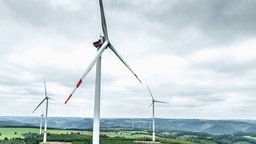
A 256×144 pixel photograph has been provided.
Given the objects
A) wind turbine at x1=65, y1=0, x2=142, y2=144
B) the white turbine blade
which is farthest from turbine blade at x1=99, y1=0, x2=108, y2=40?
the white turbine blade

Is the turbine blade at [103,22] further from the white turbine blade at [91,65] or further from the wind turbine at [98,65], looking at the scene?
the white turbine blade at [91,65]

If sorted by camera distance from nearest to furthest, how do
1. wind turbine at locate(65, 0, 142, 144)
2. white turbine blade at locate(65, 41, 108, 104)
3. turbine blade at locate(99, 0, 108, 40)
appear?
1. white turbine blade at locate(65, 41, 108, 104)
2. wind turbine at locate(65, 0, 142, 144)
3. turbine blade at locate(99, 0, 108, 40)

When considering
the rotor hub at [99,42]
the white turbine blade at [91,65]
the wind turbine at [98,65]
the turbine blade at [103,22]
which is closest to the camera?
the white turbine blade at [91,65]

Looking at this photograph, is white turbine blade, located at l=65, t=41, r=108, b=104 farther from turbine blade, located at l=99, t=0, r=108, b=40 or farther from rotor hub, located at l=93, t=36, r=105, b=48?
turbine blade, located at l=99, t=0, r=108, b=40

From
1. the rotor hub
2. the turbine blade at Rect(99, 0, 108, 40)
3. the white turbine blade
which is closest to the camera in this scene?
the white turbine blade

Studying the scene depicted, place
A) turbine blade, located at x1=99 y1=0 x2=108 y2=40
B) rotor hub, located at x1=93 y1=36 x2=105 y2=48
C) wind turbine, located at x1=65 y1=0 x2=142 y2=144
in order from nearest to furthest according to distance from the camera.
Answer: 1. wind turbine, located at x1=65 y1=0 x2=142 y2=144
2. rotor hub, located at x1=93 y1=36 x2=105 y2=48
3. turbine blade, located at x1=99 y1=0 x2=108 y2=40

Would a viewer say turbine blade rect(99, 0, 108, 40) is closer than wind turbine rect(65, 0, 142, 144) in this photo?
No

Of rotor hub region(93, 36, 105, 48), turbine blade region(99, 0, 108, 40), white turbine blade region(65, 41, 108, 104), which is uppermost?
turbine blade region(99, 0, 108, 40)

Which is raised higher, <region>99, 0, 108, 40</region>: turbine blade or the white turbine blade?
<region>99, 0, 108, 40</region>: turbine blade

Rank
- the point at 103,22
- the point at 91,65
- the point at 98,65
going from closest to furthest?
1. the point at 91,65
2. the point at 98,65
3. the point at 103,22

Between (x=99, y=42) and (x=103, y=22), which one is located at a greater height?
(x=103, y=22)

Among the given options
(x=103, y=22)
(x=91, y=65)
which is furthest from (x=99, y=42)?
(x=91, y=65)

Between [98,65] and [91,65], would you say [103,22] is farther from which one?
[91,65]

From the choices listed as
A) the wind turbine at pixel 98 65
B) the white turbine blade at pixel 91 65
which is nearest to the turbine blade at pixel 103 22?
the wind turbine at pixel 98 65
